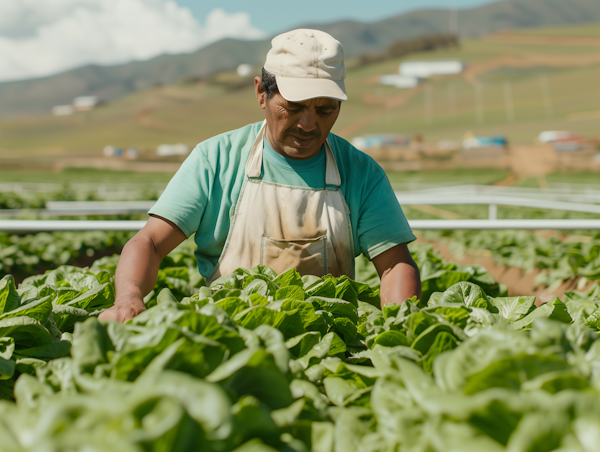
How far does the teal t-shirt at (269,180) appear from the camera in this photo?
6.78ft

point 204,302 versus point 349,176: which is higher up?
point 349,176

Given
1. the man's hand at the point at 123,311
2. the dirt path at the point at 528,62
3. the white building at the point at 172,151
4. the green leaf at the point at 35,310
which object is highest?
the dirt path at the point at 528,62

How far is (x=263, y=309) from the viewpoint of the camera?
128 centimetres

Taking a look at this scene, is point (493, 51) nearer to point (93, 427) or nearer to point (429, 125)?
point (429, 125)

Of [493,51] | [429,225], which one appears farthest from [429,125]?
[429,225]

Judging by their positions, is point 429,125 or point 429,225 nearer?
point 429,225

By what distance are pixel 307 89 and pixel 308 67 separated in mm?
86

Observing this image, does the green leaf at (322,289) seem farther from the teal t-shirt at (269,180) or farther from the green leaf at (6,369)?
the green leaf at (6,369)

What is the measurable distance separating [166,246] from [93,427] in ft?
3.94

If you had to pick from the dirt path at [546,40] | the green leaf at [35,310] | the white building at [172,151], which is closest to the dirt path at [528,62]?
the dirt path at [546,40]

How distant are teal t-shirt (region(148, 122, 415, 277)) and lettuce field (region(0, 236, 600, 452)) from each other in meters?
0.65

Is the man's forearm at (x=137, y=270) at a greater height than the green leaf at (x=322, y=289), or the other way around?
the man's forearm at (x=137, y=270)

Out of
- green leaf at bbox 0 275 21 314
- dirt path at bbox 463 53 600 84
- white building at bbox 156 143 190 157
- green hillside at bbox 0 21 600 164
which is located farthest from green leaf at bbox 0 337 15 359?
dirt path at bbox 463 53 600 84

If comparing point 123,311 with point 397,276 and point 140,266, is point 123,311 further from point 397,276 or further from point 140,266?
point 397,276
